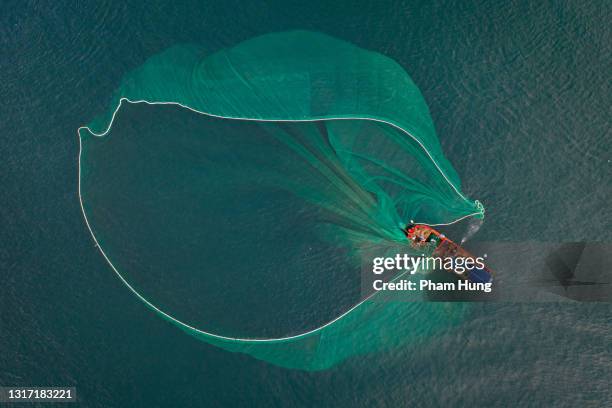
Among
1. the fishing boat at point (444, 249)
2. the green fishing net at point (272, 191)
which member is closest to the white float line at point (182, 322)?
the green fishing net at point (272, 191)

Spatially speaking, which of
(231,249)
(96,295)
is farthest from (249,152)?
(96,295)

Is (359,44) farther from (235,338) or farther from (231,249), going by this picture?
(235,338)

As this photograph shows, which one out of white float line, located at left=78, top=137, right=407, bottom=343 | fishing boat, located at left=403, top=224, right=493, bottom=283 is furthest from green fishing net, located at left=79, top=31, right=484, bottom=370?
fishing boat, located at left=403, top=224, right=493, bottom=283

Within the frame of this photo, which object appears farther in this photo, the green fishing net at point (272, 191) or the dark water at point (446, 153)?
the green fishing net at point (272, 191)

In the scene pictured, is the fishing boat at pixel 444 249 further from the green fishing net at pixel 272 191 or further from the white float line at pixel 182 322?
the white float line at pixel 182 322

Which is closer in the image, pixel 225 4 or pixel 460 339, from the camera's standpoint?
pixel 460 339

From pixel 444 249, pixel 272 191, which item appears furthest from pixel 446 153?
pixel 272 191
